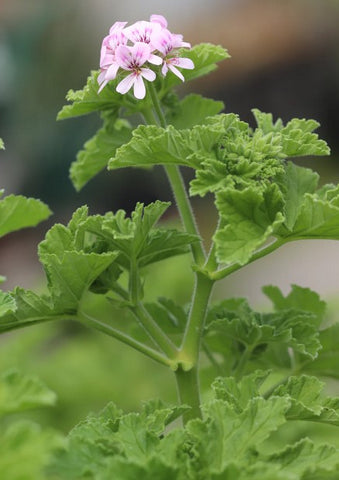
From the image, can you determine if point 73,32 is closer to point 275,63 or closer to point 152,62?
point 275,63

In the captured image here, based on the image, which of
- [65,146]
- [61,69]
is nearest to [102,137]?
[65,146]

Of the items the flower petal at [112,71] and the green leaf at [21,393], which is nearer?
the green leaf at [21,393]

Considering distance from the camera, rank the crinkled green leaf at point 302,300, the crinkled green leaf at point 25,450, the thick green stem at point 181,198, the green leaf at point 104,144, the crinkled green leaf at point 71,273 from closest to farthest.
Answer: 1. the crinkled green leaf at point 25,450
2. the crinkled green leaf at point 71,273
3. the thick green stem at point 181,198
4. the green leaf at point 104,144
5. the crinkled green leaf at point 302,300

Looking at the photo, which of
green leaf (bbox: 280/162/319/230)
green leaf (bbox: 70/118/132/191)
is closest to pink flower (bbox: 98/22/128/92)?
green leaf (bbox: 70/118/132/191)

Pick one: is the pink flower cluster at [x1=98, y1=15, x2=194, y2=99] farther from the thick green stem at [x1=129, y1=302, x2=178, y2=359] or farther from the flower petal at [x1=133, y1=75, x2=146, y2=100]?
the thick green stem at [x1=129, y1=302, x2=178, y2=359]

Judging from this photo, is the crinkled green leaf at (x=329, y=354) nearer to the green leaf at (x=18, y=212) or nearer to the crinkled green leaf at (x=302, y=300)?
the crinkled green leaf at (x=302, y=300)

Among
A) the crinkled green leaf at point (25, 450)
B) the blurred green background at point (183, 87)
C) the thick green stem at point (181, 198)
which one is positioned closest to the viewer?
the crinkled green leaf at point (25, 450)

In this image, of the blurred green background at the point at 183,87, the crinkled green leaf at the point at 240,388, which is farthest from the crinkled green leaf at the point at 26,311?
the blurred green background at the point at 183,87
